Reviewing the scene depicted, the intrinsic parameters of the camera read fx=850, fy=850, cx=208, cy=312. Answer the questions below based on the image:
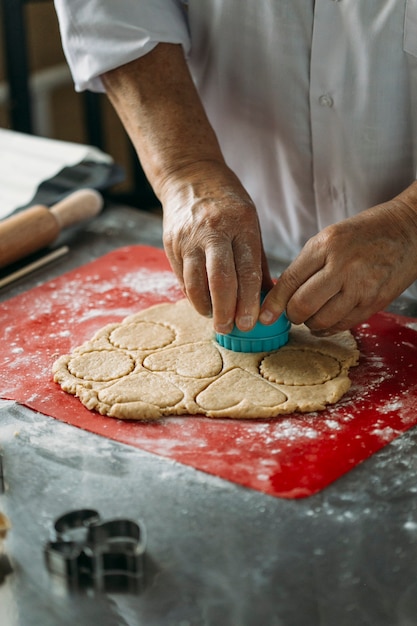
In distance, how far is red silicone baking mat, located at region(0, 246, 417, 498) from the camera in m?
1.22

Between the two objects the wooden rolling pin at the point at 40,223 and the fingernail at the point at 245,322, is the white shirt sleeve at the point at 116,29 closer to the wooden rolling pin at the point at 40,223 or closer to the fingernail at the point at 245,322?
the wooden rolling pin at the point at 40,223

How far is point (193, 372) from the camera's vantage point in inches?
57.8

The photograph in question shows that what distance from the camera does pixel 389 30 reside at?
1.53 metres

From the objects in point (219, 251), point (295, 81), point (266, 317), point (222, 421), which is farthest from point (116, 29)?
point (222, 421)

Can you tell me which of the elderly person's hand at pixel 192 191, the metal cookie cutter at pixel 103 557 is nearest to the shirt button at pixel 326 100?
the elderly person's hand at pixel 192 191

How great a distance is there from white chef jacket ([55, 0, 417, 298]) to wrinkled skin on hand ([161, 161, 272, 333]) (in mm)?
274

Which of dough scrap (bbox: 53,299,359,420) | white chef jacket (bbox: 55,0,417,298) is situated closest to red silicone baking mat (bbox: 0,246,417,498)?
dough scrap (bbox: 53,299,359,420)

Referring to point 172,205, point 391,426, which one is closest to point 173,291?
point 172,205

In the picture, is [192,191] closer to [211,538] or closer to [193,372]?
[193,372]

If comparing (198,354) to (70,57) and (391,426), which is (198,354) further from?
(70,57)

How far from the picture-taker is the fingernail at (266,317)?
1457 mm

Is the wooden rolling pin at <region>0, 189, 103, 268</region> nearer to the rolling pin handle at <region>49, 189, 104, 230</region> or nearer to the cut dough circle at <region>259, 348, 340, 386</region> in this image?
the rolling pin handle at <region>49, 189, 104, 230</region>

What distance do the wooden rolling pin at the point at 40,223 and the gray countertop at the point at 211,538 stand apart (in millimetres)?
617

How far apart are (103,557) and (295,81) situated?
107 centimetres
